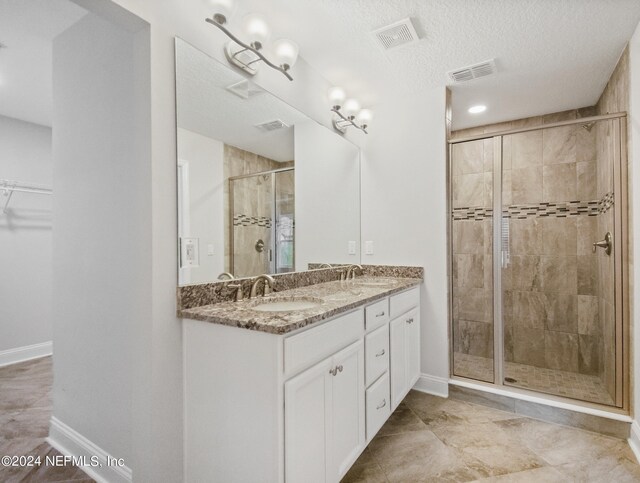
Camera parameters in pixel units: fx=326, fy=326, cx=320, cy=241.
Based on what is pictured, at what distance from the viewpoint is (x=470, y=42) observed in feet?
6.64

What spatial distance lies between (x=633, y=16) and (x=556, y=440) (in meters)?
2.44

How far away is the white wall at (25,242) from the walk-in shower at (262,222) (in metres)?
3.08

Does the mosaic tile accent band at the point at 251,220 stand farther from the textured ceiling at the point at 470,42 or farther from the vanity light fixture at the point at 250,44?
→ the textured ceiling at the point at 470,42

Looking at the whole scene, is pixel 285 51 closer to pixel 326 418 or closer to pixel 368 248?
pixel 368 248

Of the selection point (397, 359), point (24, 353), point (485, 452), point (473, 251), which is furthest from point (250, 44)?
point (24, 353)

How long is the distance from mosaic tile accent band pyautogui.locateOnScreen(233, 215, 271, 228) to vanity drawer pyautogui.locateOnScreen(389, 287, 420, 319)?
92cm

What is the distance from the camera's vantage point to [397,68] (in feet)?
7.64

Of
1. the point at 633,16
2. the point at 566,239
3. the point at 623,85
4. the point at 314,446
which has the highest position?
the point at 633,16

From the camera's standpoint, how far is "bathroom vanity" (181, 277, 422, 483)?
1.17 meters

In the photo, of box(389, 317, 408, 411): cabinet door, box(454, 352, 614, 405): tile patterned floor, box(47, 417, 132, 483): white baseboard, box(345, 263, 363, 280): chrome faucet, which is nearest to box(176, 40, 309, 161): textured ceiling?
box(345, 263, 363, 280): chrome faucet

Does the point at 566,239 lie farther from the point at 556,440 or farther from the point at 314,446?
the point at 314,446

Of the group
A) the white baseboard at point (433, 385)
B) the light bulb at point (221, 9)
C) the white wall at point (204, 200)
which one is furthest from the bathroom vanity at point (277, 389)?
the light bulb at point (221, 9)

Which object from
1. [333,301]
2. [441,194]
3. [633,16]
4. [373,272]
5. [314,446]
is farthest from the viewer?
[373,272]

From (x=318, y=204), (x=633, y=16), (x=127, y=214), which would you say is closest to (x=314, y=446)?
(x=127, y=214)
